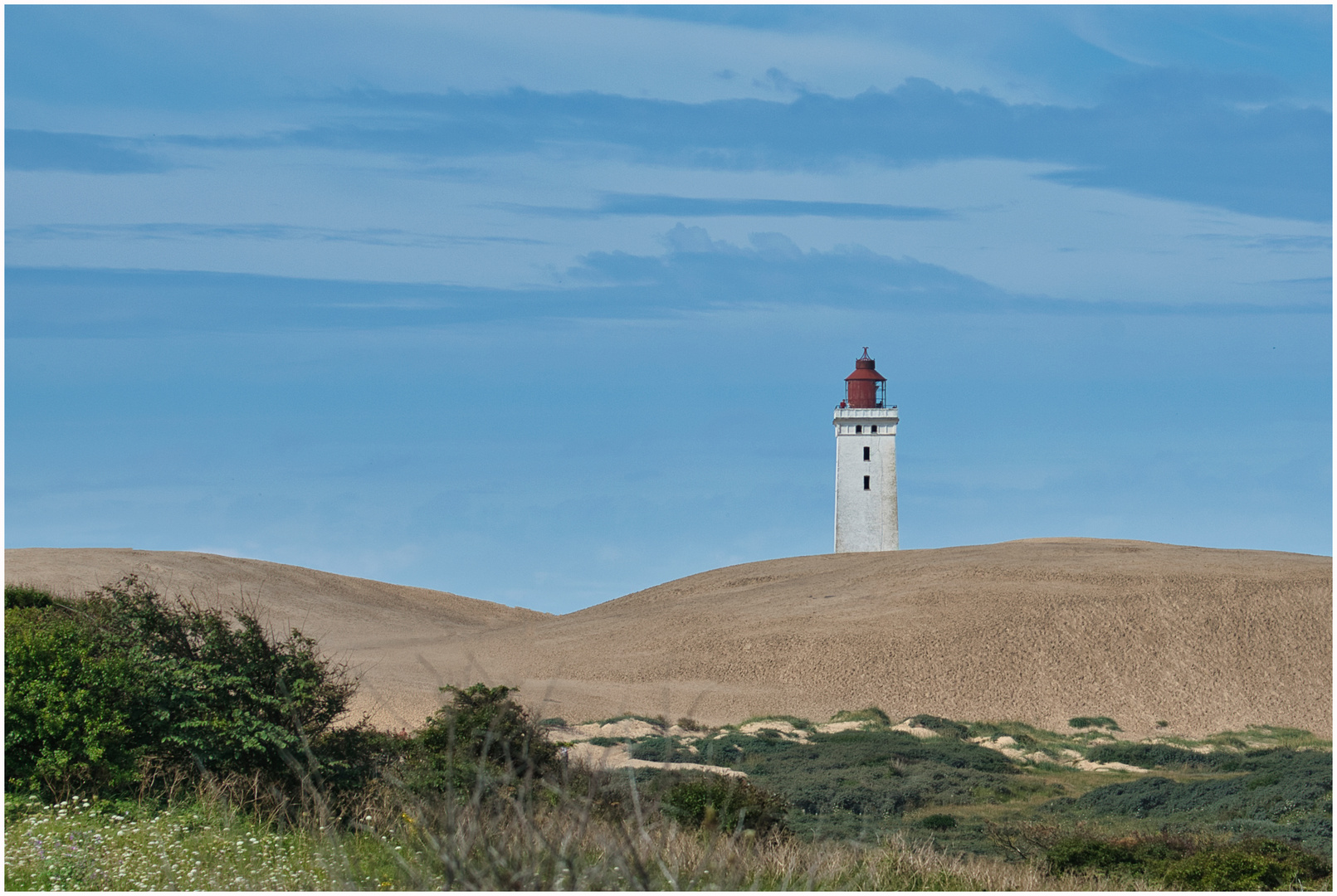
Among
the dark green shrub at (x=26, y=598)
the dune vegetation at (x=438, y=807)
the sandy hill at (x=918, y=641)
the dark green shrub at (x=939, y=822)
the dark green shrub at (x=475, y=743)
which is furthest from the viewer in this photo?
the sandy hill at (x=918, y=641)

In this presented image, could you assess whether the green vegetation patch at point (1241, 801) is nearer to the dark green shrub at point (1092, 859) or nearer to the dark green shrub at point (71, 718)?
the dark green shrub at point (1092, 859)

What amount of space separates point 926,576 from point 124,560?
109ft

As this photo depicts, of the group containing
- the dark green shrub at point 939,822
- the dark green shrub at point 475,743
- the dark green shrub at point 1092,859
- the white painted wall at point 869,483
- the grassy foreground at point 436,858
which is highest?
the white painted wall at point 869,483

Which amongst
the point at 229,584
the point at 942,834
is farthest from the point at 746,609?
the point at 942,834

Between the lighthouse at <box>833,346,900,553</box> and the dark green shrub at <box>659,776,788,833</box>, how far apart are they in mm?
41766

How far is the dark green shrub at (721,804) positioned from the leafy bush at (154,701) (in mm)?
4525

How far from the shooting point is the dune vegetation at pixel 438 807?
9820mm

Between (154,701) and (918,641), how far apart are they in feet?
87.8

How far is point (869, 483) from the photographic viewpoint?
58.2m

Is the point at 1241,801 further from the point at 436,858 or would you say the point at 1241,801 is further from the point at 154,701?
the point at 154,701

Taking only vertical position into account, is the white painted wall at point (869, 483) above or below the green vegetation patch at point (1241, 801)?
above

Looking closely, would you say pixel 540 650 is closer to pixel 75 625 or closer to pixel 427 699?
pixel 427 699

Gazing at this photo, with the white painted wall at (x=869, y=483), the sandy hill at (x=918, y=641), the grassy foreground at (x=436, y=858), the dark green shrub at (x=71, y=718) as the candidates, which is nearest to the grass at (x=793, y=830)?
the grassy foreground at (x=436, y=858)

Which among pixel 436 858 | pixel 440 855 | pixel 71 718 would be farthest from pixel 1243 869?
pixel 71 718
